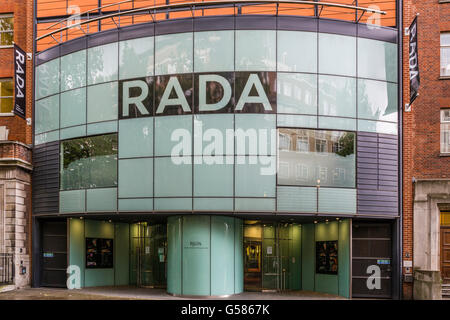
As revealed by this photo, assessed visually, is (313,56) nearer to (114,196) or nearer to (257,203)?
(257,203)

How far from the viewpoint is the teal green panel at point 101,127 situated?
808 inches

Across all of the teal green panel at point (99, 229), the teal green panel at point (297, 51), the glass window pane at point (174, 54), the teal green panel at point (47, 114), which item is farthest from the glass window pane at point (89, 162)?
the teal green panel at point (297, 51)

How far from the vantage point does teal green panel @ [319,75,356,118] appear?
19359 millimetres

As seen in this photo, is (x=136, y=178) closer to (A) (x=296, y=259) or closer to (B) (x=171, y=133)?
(B) (x=171, y=133)

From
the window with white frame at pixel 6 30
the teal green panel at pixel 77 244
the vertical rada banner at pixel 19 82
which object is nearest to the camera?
the teal green panel at pixel 77 244

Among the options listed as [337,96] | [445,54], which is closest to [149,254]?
[337,96]

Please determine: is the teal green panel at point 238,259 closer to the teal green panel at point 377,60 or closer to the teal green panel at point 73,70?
the teal green panel at point 377,60

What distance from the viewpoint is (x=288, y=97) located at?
63.0ft

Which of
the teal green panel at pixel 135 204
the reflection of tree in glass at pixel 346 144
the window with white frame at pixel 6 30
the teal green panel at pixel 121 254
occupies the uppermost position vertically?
the window with white frame at pixel 6 30

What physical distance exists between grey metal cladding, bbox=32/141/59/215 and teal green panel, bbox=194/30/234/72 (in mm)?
7748

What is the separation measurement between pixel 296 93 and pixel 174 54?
197 inches

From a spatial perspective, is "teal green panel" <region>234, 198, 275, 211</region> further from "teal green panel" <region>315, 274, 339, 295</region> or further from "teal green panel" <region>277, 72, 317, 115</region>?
"teal green panel" <region>315, 274, 339, 295</region>

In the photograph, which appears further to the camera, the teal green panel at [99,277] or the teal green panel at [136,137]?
the teal green panel at [99,277]

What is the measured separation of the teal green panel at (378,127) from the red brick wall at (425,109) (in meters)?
0.58
